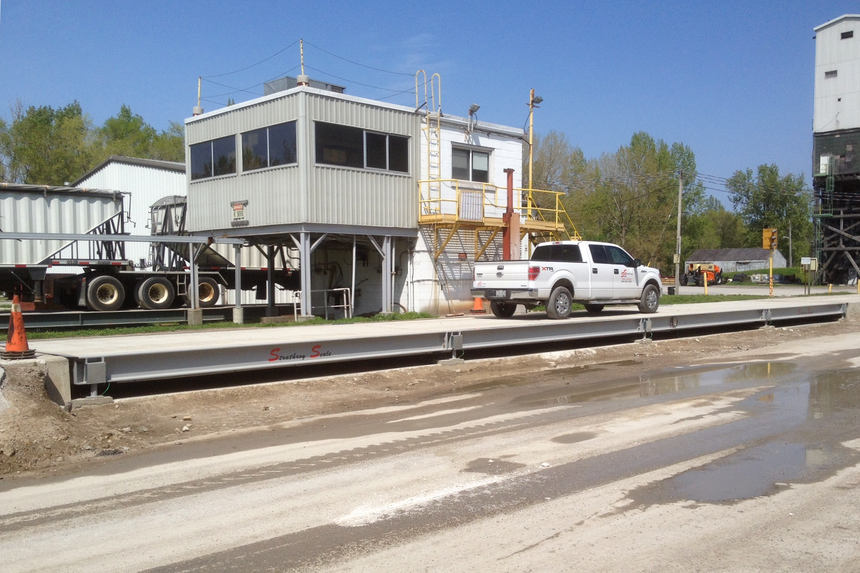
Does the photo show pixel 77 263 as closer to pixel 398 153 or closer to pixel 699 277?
pixel 398 153

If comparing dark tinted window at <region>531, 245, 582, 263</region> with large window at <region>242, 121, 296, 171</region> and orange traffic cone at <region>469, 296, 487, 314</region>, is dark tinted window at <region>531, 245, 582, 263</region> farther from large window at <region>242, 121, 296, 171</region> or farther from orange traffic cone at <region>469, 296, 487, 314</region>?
large window at <region>242, 121, 296, 171</region>

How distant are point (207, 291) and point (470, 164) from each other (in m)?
9.62

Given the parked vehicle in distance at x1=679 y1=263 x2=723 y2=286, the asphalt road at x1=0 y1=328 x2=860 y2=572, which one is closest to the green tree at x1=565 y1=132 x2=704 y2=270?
the parked vehicle in distance at x1=679 y1=263 x2=723 y2=286

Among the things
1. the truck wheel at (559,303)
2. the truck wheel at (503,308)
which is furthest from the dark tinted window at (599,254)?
the truck wheel at (503,308)

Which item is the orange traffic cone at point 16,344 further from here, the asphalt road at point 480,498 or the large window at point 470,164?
the large window at point 470,164

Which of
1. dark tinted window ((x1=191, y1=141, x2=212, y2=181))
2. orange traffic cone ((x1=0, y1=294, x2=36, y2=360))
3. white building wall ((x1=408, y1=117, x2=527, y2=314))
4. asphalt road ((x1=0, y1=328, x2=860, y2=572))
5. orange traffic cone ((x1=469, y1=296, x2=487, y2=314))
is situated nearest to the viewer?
asphalt road ((x1=0, y1=328, x2=860, y2=572))

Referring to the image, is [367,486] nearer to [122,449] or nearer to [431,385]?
[122,449]

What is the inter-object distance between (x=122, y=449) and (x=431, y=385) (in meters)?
5.15

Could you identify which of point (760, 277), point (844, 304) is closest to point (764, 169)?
point (760, 277)

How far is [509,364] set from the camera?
13273 mm

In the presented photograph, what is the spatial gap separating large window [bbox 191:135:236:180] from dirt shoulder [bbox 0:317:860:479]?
13.5 m

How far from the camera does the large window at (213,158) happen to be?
22891mm

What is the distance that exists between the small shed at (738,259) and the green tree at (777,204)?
15.9ft

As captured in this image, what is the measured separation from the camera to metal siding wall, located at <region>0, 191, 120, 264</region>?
65.8ft
